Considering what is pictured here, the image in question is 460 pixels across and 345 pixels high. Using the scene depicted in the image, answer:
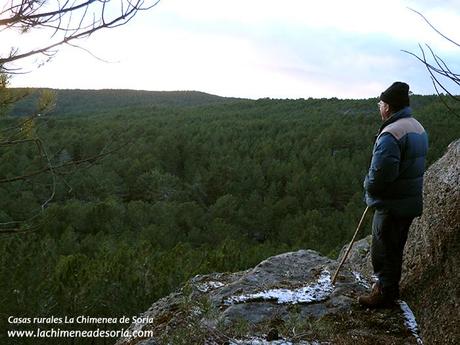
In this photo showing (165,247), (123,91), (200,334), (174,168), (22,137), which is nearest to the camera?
(200,334)

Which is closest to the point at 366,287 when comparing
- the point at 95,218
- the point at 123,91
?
the point at 95,218

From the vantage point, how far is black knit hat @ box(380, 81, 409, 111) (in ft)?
12.3

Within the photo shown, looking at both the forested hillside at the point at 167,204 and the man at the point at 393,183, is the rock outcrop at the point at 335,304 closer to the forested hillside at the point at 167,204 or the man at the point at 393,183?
A: the man at the point at 393,183

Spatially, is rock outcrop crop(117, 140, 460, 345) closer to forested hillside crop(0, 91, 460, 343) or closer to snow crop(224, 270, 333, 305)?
snow crop(224, 270, 333, 305)

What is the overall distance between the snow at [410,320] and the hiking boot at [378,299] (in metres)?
0.10

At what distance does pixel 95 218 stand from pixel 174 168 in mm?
16957

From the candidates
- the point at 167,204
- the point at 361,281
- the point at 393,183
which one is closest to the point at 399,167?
the point at 393,183

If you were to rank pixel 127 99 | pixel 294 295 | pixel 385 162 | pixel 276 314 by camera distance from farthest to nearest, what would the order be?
pixel 127 99 → pixel 294 295 → pixel 276 314 → pixel 385 162

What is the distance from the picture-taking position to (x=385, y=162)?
3578 millimetres

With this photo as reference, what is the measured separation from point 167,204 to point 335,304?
20085 mm

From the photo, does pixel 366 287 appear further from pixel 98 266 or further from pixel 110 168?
pixel 110 168

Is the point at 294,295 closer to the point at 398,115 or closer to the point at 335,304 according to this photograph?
the point at 335,304

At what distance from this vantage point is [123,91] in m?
111

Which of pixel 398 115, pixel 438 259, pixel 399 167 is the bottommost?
pixel 438 259
